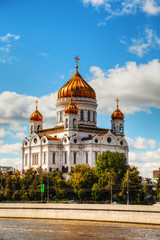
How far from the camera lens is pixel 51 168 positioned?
89.5 meters

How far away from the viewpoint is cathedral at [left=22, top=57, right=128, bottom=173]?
8969cm

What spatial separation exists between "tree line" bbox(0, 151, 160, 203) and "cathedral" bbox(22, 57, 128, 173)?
873 cm

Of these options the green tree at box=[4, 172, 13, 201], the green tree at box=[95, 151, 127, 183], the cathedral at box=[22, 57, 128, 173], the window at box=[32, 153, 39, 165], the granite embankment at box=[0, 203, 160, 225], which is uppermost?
the cathedral at box=[22, 57, 128, 173]

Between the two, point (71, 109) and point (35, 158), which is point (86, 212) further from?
point (35, 158)

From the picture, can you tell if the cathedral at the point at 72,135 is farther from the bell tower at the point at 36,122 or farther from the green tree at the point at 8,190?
the green tree at the point at 8,190

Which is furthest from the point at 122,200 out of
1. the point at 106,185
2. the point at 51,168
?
the point at 51,168

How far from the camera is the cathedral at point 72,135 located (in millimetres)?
89688

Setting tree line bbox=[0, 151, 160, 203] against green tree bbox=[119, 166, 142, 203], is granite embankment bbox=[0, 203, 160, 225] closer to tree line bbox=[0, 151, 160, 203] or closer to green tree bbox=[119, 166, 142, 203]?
tree line bbox=[0, 151, 160, 203]

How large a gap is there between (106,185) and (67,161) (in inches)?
729

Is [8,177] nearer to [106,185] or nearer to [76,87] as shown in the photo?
[106,185]

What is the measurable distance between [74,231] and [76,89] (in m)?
47.8

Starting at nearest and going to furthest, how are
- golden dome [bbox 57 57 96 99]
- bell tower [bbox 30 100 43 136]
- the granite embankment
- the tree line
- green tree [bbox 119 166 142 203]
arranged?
the granite embankment
green tree [bbox 119 166 142 203]
the tree line
golden dome [bbox 57 57 96 99]
bell tower [bbox 30 100 43 136]

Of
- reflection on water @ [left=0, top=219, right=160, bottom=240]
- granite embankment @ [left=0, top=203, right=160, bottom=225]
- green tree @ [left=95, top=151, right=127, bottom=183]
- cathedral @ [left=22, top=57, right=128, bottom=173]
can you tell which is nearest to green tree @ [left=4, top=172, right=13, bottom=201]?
granite embankment @ [left=0, top=203, right=160, bottom=225]

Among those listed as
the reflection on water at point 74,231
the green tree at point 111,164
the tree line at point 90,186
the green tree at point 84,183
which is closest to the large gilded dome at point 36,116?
the tree line at point 90,186
